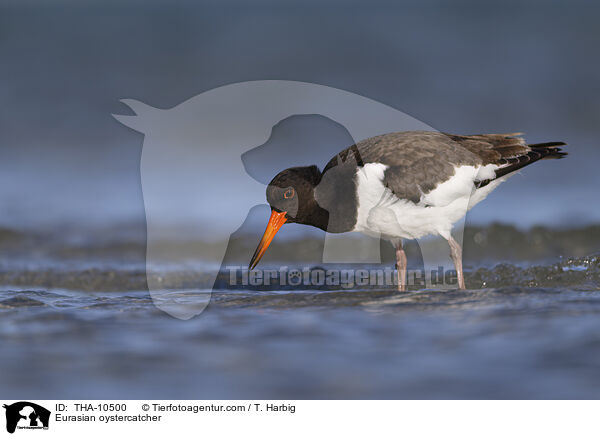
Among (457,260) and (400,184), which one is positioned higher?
(400,184)

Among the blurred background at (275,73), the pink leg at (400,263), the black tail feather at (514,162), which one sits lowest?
the pink leg at (400,263)

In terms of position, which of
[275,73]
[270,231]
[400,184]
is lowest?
[270,231]

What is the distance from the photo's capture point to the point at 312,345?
13.9 feet

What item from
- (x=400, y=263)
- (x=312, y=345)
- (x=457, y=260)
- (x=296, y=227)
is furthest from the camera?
(x=296, y=227)

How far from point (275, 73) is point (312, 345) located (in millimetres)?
9196

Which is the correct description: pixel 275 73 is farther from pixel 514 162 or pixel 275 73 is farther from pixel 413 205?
→ pixel 413 205

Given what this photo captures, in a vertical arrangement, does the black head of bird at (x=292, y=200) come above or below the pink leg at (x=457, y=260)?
above

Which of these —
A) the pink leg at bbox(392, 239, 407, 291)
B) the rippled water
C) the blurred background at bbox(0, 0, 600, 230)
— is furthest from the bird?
the blurred background at bbox(0, 0, 600, 230)

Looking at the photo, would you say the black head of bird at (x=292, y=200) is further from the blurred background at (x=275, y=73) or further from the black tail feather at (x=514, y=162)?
the blurred background at (x=275, y=73)
